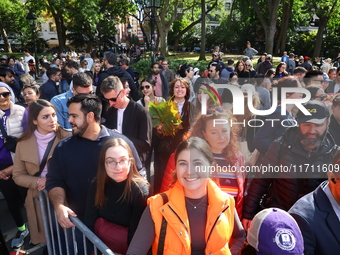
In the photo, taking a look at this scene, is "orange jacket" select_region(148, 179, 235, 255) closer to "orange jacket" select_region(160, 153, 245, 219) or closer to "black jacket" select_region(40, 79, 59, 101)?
"orange jacket" select_region(160, 153, 245, 219)

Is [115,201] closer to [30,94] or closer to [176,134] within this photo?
[176,134]

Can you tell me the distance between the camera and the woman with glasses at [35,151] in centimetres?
281

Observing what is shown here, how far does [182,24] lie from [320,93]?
48940 mm

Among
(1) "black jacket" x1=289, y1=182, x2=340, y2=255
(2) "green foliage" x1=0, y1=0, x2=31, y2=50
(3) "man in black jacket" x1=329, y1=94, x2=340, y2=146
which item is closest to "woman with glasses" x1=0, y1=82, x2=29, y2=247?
(1) "black jacket" x1=289, y1=182, x2=340, y2=255

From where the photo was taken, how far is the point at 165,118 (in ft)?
11.7

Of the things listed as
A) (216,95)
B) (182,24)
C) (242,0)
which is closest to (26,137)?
(216,95)

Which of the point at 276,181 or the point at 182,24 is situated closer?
the point at 276,181

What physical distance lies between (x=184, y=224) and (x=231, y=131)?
1.16m

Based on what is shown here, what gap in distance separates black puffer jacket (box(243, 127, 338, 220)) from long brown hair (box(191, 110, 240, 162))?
0.92ft

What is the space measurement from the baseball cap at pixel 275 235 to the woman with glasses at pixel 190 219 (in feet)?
1.57

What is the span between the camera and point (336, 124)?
2.90m

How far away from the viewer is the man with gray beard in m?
2.25

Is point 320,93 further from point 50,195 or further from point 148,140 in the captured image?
point 50,195

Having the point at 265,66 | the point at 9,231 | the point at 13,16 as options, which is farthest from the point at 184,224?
the point at 13,16
